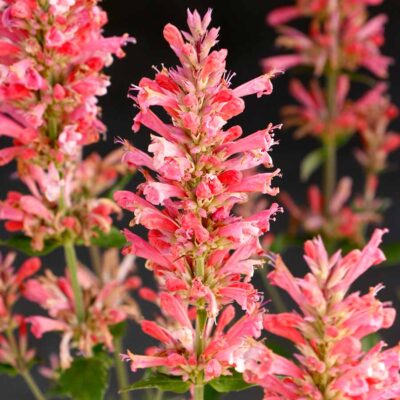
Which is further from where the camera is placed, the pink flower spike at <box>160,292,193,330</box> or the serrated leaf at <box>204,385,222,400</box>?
the serrated leaf at <box>204,385,222,400</box>

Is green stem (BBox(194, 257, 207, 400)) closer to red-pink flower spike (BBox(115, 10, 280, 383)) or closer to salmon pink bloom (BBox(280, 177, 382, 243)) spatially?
red-pink flower spike (BBox(115, 10, 280, 383))

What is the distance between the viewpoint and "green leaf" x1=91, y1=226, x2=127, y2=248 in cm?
138

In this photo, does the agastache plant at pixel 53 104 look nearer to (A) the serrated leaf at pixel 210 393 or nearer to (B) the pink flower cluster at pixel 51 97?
(B) the pink flower cluster at pixel 51 97

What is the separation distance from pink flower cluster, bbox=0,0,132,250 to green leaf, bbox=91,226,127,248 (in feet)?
0.06

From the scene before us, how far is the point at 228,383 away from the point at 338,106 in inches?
52.7

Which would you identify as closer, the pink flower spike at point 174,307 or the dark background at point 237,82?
the pink flower spike at point 174,307

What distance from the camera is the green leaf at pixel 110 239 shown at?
1.38 metres

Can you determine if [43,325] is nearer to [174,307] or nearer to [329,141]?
[174,307]

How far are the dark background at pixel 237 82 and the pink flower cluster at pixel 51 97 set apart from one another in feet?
4.53

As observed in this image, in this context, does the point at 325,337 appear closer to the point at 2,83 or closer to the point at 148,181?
the point at 148,181

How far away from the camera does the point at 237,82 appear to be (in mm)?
2822

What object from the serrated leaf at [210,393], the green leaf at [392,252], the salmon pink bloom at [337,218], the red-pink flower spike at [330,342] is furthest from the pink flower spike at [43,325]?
the salmon pink bloom at [337,218]

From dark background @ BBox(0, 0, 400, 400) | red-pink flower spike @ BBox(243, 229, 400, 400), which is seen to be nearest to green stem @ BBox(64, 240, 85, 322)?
red-pink flower spike @ BBox(243, 229, 400, 400)

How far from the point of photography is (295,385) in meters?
0.98
